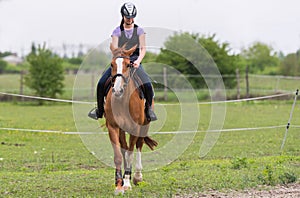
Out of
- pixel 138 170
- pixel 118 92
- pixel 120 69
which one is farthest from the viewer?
pixel 138 170

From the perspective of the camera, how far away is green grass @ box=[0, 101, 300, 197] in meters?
8.53

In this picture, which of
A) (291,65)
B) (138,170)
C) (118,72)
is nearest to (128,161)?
(138,170)

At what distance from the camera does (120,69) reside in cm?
791

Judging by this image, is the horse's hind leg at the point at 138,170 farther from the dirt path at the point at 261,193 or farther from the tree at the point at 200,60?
the tree at the point at 200,60

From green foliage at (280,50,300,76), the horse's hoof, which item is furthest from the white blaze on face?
green foliage at (280,50,300,76)

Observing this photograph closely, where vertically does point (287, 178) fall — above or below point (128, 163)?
below

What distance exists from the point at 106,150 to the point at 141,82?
593 centimetres

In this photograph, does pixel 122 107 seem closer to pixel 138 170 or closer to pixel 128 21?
pixel 128 21

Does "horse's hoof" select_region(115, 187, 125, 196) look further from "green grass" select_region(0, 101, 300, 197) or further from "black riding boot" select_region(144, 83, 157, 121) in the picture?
"black riding boot" select_region(144, 83, 157, 121)

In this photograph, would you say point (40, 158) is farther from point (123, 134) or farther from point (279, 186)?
point (279, 186)

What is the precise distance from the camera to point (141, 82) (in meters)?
8.59

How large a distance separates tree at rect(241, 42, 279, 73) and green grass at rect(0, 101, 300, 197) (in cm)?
4162

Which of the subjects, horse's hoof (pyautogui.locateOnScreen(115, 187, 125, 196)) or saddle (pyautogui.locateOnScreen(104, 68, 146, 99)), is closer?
horse's hoof (pyautogui.locateOnScreen(115, 187, 125, 196))

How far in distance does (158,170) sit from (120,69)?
3.80m
